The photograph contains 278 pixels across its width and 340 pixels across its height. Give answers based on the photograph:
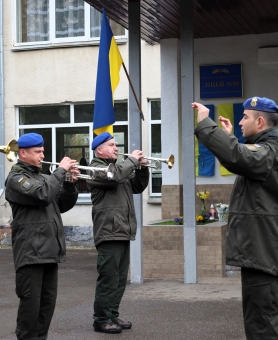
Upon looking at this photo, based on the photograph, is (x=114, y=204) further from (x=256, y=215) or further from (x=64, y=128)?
(x=64, y=128)

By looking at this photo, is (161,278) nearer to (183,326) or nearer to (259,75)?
(183,326)

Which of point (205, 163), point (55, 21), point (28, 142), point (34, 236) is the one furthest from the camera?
point (55, 21)

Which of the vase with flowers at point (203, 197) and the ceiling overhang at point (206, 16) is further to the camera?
the vase with flowers at point (203, 197)

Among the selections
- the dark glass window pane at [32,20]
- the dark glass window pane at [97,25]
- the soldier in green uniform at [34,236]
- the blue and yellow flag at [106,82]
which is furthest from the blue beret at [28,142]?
Result: the dark glass window pane at [32,20]

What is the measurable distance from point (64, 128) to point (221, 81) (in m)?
5.13

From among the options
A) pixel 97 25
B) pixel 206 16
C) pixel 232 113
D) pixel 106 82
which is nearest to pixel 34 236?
pixel 106 82

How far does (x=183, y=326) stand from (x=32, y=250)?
2292mm

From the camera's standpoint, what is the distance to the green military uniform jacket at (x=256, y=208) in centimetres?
497

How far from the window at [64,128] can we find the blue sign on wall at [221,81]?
3.80 m

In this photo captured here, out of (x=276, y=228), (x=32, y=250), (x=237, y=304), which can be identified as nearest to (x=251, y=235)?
(x=276, y=228)

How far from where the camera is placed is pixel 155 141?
53.3 feet

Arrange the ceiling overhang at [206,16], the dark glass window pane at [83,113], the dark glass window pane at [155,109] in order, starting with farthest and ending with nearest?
the dark glass window pane at [83,113], the dark glass window pane at [155,109], the ceiling overhang at [206,16]

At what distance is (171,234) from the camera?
35.7ft

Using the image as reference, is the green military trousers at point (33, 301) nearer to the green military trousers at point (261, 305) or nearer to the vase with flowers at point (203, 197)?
the green military trousers at point (261, 305)
